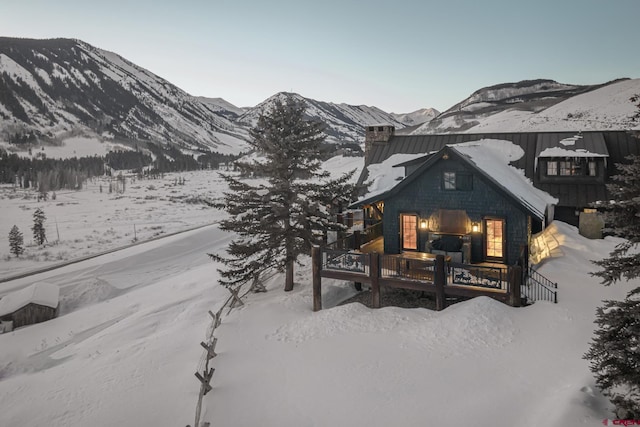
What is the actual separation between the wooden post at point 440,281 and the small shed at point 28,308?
81.8 ft

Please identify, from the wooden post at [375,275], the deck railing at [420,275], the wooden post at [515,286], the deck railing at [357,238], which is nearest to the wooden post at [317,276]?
the deck railing at [420,275]

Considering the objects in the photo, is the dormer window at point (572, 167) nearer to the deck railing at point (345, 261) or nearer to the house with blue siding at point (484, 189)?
the house with blue siding at point (484, 189)

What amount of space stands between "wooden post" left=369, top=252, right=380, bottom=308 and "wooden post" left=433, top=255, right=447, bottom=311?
2217 mm

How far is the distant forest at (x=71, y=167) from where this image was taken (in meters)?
94.0

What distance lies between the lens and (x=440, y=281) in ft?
46.5

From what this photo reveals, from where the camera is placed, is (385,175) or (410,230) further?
(385,175)

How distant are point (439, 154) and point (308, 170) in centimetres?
603

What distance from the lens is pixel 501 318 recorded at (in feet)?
41.0

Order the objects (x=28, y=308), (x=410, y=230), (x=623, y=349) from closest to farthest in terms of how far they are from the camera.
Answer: (x=623, y=349), (x=410, y=230), (x=28, y=308)

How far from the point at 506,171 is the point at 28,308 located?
1169 inches

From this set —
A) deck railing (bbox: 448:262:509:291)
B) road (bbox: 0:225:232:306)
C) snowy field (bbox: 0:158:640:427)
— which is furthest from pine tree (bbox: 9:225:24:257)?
deck railing (bbox: 448:262:509:291)

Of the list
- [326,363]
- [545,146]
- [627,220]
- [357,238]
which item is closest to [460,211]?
[357,238]

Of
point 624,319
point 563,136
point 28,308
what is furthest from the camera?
point 28,308

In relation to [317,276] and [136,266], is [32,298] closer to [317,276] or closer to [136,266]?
[136,266]
